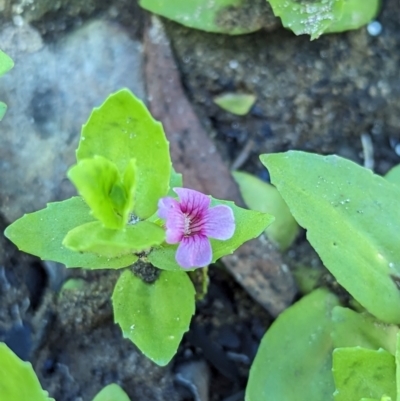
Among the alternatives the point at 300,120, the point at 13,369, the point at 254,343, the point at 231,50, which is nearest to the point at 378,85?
the point at 300,120

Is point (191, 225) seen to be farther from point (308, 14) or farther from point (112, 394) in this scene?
point (308, 14)

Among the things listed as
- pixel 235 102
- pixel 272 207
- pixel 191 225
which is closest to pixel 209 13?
pixel 235 102

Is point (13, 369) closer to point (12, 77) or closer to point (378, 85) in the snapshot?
point (12, 77)

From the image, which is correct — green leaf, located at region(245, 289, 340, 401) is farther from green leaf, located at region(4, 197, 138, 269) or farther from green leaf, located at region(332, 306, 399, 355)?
green leaf, located at region(4, 197, 138, 269)

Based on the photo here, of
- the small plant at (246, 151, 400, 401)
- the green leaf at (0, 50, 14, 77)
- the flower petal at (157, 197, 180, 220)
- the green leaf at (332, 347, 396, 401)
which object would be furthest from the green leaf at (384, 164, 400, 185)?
the green leaf at (0, 50, 14, 77)

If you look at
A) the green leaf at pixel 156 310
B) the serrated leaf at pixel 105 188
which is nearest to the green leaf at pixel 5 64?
the serrated leaf at pixel 105 188

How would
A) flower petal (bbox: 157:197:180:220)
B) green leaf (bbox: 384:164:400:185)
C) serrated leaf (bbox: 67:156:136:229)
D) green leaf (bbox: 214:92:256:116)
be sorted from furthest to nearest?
green leaf (bbox: 214:92:256:116)
green leaf (bbox: 384:164:400:185)
flower petal (bbox: 157:197:180:220)
serrated leaf (bbox: 67:156:136:229)
